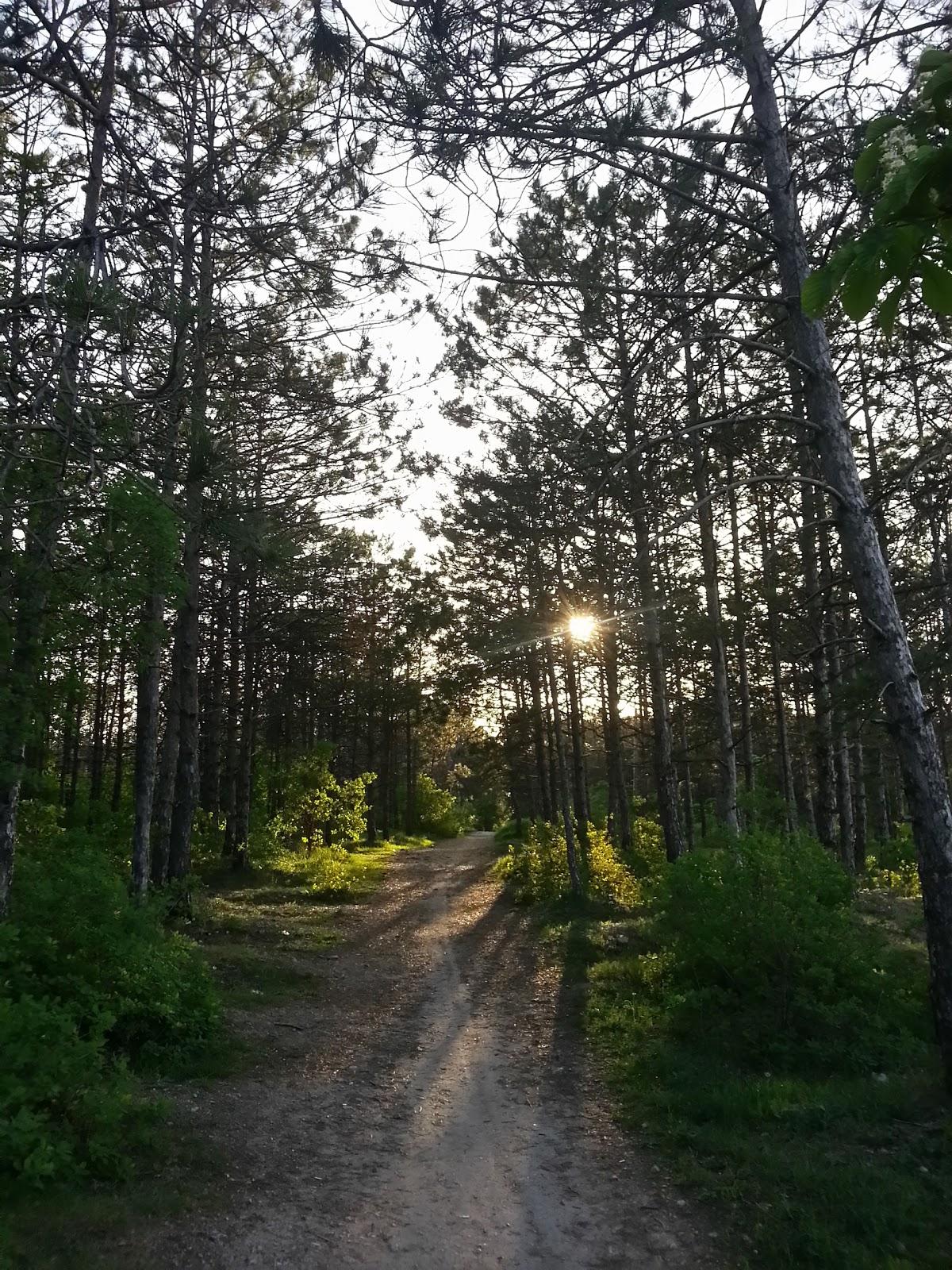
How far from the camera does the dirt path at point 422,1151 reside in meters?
4.39

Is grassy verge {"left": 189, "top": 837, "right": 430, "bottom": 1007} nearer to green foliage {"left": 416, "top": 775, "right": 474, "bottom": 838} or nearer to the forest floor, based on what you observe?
the forest floor

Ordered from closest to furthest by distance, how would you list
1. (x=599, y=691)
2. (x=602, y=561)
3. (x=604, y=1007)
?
(x=604, y=1007)
(x=602, y=561)
(x=599, y=691)

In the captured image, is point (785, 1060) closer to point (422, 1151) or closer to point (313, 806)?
point (422, 1151)

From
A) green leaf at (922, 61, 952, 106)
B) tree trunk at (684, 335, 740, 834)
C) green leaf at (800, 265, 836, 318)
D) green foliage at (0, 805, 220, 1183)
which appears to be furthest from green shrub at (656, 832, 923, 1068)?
green leaf at (922, 61, 952, 106)

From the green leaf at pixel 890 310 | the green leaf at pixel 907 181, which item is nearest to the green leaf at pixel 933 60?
the green leaf at pixel 907 181

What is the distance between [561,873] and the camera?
61.4 feet

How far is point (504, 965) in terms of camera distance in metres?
12.5

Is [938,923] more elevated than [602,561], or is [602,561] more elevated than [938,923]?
[602,561]

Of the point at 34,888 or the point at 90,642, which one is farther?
the point at 90,642

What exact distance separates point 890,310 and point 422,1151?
589cm

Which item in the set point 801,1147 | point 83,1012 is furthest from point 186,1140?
point 801,1147

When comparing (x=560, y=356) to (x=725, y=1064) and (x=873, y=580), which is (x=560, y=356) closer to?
(x=873, y=580)

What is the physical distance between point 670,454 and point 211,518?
573 centimetres

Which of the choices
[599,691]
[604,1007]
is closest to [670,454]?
[604,1007]
